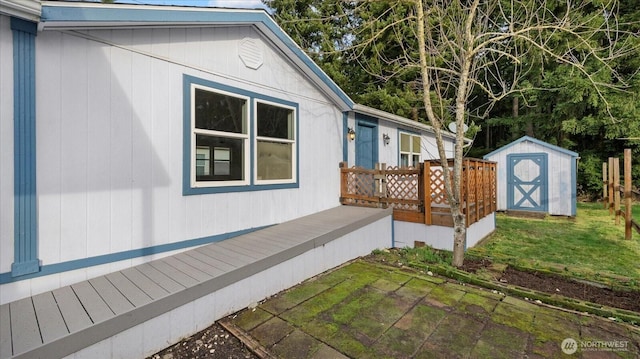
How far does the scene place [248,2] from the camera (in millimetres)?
5297

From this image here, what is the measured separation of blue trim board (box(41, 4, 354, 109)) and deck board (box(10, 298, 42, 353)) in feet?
8.10

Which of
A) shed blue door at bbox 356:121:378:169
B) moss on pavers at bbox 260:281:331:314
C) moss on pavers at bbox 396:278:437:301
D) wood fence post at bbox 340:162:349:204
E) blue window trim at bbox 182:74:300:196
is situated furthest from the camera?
shed blue door at bbox 356:121:378:169

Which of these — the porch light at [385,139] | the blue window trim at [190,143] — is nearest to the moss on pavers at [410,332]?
the blue window trim at [190,143]

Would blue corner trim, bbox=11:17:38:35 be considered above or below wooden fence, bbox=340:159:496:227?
above

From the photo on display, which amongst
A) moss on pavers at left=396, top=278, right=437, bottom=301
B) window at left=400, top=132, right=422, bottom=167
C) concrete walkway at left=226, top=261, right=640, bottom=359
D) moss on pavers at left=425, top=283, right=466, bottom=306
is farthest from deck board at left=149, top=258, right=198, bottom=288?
window at left=400, top=132, right=422, bottom=167

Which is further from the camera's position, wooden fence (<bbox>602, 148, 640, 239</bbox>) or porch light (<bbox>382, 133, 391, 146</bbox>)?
porch light (<bbox>382, 133, 391, 146</bbox>)

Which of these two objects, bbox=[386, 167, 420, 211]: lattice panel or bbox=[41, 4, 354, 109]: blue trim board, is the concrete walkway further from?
bbox=[41, 4, 354, 109]: blue trim board

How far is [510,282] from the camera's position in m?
3.82

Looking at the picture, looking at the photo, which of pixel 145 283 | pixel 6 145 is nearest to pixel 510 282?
pixel 145 283

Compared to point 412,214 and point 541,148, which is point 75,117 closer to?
point 412,214

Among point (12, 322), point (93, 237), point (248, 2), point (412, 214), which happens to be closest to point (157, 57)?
point (93, 237)

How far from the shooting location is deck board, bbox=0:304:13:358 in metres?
1.84

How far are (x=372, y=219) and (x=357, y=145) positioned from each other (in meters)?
2.71

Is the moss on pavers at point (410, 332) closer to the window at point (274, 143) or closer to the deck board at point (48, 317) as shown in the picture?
the deck board at point (48, 317)
